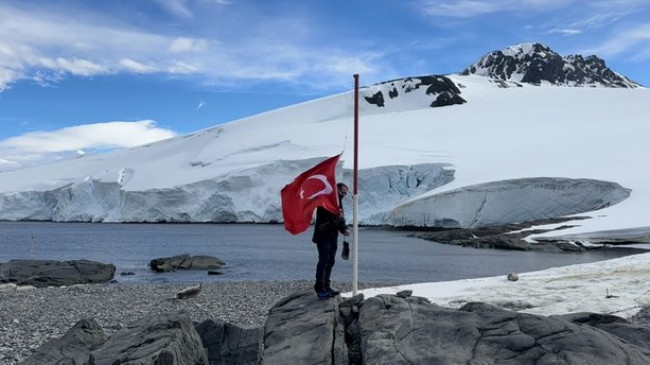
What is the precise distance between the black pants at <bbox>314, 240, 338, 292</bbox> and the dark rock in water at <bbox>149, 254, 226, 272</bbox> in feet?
73.9

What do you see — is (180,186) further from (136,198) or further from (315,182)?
(315,182)

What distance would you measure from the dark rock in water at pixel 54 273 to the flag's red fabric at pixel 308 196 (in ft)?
59.5

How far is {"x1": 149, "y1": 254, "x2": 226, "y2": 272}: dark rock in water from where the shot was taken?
99.3 feet

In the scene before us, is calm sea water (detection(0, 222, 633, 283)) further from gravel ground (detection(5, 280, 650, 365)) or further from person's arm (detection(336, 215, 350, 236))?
person's arm (detection(336, 215, 350, 236))

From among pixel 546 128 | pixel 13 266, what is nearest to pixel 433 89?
pixel 546 128

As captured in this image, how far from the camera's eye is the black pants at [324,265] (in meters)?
8.55

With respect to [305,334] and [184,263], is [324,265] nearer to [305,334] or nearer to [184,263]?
[305,334]

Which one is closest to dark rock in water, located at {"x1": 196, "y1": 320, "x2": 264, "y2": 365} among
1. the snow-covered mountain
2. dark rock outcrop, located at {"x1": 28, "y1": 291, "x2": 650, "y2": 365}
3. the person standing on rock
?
dark rock outcrop, located at {"x1": 28, "y1": 291, "x2": 650, "y2": 365}

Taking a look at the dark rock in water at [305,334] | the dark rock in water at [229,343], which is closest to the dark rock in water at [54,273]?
the dark rock in water at [229,343]

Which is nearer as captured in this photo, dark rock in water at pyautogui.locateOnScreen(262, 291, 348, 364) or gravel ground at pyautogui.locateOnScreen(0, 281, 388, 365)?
dark rock in water at pyautogui.locateOnScreen(262, 291, 348, 364)

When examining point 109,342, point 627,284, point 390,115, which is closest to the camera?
point 109,342

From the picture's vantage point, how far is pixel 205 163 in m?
91.1

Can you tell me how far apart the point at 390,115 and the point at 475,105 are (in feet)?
52.5

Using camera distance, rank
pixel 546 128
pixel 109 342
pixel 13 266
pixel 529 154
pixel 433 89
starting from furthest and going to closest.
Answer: pixel 433 89
pixel 546 128
pixel 529 154
pixel 13 266
pixel 109 342
